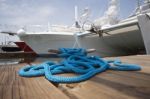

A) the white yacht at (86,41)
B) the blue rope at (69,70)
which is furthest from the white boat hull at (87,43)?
the blue rope at (69,70)

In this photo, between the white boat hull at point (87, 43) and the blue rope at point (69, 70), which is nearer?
→ the blue rope at point (69, 70)

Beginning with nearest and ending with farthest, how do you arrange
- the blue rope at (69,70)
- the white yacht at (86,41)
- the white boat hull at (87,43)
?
the blue rope at (69,70) → the white yacht at (86,41) → the white boat hull at (87,43)

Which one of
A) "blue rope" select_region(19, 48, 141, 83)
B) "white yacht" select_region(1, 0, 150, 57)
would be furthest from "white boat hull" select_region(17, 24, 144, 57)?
"blue rope" select_region(19, 48, 141, 83)

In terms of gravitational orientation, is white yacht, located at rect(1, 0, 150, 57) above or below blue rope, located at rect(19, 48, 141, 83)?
above

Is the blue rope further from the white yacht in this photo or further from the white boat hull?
the white boat hull

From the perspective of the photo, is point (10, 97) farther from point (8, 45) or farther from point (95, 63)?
point (8, 45)

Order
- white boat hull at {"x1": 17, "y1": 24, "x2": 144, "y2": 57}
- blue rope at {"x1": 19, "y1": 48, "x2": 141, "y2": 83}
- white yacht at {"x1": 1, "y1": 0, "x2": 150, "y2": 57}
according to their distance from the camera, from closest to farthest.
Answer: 1. blue rope at {"x1": 19, "y1": 48, "x2": 141, "y2": 83}
2. white yacht at {"x1": 1, "y1": 0, "x2": 150, "y2": 57}
3. white boat hull at {"x1": 17, "y1": 24, "x2": 144, "y2": 57}

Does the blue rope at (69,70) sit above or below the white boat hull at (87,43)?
below

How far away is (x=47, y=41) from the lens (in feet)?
26.5

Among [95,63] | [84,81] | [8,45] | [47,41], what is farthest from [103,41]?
[8,45]

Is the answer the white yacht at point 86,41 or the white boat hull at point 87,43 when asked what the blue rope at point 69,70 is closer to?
the white yacht at point 86,41

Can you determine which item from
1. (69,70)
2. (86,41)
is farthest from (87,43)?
(69,70)

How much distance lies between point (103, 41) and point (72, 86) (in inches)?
272

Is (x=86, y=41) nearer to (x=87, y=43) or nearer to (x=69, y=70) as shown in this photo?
(x=87, y=43)
